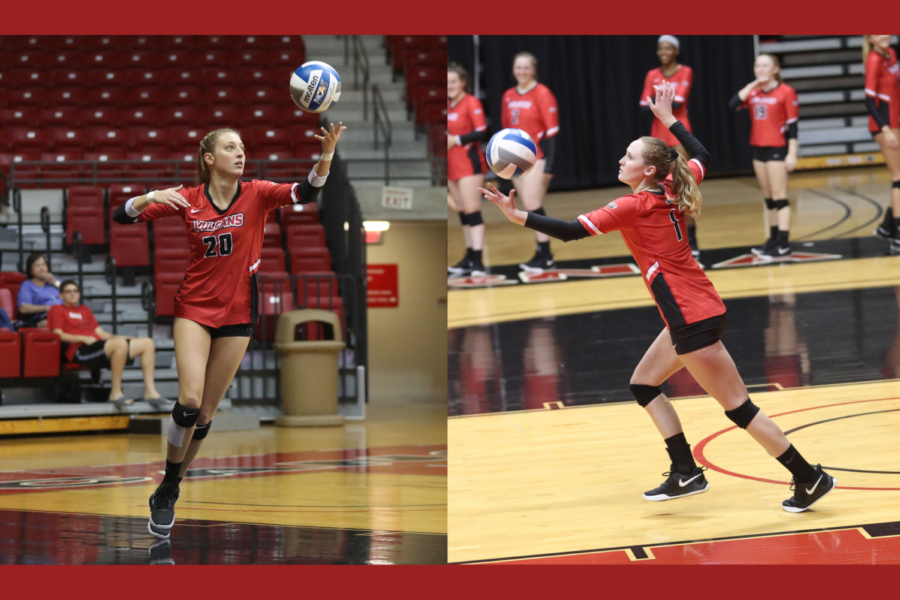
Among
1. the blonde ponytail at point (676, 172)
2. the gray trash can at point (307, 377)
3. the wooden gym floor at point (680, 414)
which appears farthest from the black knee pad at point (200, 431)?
the gray trash can at point (307, 377)

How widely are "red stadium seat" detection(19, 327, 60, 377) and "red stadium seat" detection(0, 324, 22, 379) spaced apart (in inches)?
2.2

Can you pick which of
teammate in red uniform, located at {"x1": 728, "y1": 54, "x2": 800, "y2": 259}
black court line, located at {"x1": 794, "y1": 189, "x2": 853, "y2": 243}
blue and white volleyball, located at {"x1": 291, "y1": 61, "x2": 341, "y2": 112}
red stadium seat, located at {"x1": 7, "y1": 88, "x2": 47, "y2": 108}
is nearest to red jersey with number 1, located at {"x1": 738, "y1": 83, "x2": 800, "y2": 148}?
teammate in red uniform, located at {"x1": 728, "y1": 54, "x2": 800, "y2": 259}

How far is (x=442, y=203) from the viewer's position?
11047 millimetres

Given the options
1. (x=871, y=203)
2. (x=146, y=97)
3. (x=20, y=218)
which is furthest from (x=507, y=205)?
(x=146, y=97)

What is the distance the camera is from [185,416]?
12.7 ft

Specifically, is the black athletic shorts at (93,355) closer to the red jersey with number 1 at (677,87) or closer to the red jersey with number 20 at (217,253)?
the red jersey with number 20 at (217,253)

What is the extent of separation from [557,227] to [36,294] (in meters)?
6.33

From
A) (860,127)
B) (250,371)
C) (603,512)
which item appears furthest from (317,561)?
(860,127)

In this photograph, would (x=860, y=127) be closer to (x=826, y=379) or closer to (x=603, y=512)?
(x=826, y=379)

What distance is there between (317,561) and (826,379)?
3.49 m

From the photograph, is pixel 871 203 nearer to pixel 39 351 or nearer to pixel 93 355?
pixel 93 355

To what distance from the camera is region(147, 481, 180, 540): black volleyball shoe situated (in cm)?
393

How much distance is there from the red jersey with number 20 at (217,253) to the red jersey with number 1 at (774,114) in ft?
19.8

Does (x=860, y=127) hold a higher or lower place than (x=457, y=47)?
lower
